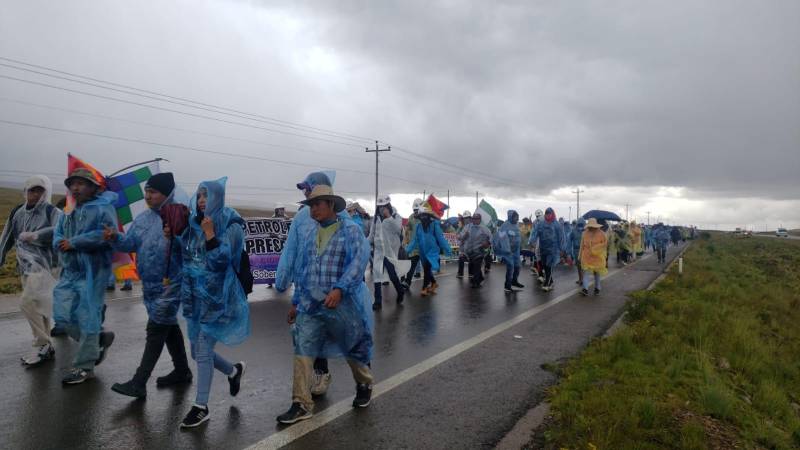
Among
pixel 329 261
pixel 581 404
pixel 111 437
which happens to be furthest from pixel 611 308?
pixel 111 437

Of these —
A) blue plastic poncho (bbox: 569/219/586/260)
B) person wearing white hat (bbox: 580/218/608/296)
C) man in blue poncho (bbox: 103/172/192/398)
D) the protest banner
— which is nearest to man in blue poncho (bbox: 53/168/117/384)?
man in blue poncho (bbox: 103/172/192/398)

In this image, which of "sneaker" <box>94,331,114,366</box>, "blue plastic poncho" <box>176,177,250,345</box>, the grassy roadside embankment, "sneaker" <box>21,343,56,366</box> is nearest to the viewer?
the grassy roadside embankment

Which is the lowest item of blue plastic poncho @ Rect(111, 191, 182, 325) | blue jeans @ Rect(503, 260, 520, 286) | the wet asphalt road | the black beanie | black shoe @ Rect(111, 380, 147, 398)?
the wet asphalt road

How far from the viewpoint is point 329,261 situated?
4.14 m

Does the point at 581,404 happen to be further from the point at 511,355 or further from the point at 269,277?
the point at 269,277

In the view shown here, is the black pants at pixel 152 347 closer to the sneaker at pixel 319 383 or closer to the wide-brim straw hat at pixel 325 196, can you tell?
the sneaker at pixel 319 383

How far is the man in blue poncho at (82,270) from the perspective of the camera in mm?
4934

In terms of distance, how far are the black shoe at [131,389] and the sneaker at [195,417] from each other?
0.72 m

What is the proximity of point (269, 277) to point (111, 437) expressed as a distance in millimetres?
7631

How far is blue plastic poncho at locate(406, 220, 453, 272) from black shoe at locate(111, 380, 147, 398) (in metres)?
7.06

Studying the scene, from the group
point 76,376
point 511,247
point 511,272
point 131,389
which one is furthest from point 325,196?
point 511,247

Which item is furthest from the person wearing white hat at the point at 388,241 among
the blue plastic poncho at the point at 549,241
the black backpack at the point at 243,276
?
the black backpack at the point at 243,276

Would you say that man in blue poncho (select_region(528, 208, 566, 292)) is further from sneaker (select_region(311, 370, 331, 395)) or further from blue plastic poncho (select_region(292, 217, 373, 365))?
blue plastic poncho (select_region(292, 217, 373, 365))

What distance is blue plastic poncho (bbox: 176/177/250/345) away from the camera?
4203mm
